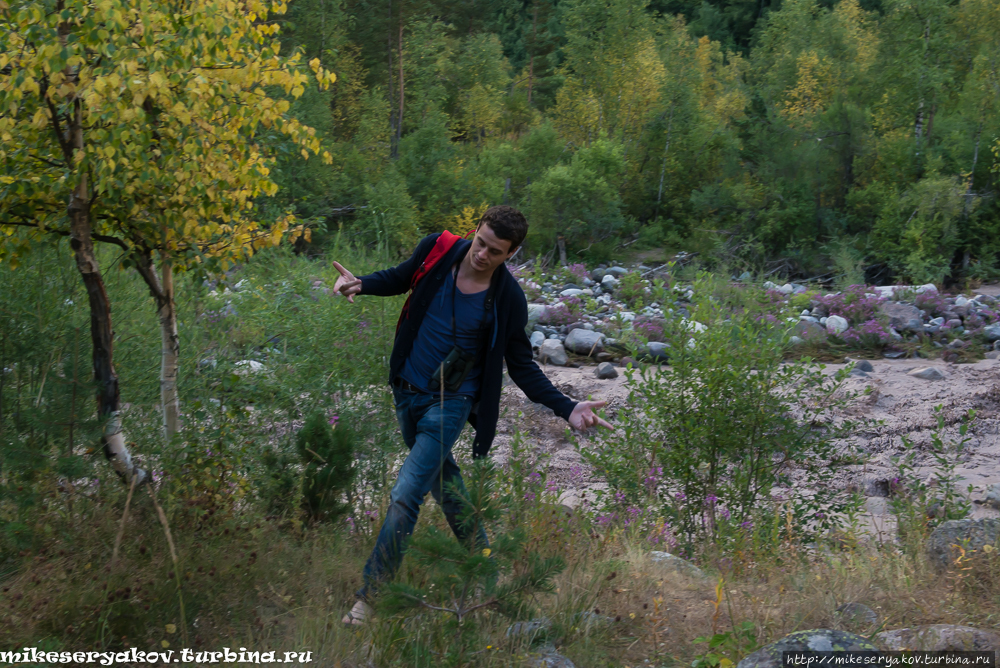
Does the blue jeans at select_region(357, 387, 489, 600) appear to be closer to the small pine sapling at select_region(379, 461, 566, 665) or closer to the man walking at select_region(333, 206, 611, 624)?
the man walking at select_region(333, 206, 611, 624)

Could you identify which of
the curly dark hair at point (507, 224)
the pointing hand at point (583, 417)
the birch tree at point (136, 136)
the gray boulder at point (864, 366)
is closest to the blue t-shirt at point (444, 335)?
the curly dark hair at point (507, 224)

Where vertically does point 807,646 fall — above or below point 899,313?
above

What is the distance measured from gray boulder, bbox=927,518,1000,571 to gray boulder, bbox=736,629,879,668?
141 cm

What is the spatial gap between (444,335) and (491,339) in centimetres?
19

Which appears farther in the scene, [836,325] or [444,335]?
[836,325]

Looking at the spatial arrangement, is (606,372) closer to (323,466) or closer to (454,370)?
(323,466)

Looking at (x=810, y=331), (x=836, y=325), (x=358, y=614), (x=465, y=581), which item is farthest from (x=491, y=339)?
(x=836, y=325)

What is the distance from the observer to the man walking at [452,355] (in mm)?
2982

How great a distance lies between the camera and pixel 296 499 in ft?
11.9

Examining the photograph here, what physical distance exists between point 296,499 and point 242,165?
1625mm

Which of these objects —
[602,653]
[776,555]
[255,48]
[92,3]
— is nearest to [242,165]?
[255,48]

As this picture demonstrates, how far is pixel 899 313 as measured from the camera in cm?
1170

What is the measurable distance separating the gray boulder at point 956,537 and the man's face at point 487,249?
252 cm

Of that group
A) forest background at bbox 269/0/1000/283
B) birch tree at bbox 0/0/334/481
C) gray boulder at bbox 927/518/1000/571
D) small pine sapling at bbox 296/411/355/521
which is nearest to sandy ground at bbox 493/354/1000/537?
gray boulder at bbox 927/518/1000/571
